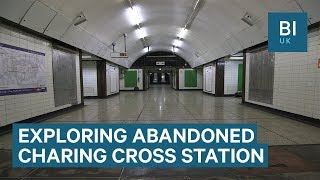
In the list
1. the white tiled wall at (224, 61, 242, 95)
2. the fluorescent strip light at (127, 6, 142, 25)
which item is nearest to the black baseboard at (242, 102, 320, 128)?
the white tiled wall at (224, 61, 242, 95)

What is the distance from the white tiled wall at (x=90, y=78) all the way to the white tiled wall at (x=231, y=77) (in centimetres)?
995

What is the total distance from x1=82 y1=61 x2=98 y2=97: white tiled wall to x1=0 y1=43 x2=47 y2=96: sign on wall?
7.59 metres

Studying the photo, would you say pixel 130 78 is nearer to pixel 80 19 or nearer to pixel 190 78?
pixel 190 78

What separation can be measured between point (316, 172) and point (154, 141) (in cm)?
251

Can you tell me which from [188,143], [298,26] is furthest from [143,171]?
[298,26]

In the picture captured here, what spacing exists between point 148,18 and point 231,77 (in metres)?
8.32

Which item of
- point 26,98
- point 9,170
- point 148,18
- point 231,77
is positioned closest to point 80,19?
point 26,98

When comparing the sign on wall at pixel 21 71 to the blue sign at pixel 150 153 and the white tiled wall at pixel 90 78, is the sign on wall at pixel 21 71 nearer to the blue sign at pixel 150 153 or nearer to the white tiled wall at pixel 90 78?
the blue sign at pixel 150 153

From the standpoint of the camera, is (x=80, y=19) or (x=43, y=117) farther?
(x=80, y=19)

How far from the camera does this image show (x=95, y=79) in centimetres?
1480

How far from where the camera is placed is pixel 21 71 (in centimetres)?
596

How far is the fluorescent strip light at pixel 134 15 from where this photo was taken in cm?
944

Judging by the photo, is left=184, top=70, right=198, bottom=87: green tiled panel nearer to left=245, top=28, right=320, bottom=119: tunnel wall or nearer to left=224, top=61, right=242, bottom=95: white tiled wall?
left=224, top=61, right=242, bottom=95: white tiled wall

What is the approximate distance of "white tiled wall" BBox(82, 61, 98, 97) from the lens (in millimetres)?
14766
